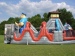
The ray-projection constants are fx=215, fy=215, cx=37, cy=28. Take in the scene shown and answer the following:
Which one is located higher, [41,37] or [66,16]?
[66,16]

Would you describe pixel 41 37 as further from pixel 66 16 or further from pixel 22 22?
pixel 66 16

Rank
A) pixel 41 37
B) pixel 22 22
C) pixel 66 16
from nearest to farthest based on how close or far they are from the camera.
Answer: pixel 41 37
pixel 22 22
pixel 66 16

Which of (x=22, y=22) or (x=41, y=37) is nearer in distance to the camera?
(x=41, y=37)

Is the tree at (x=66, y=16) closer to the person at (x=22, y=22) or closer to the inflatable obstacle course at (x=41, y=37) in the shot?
the person at (x=22, y=22)

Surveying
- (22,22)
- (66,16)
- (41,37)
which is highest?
(66,16)

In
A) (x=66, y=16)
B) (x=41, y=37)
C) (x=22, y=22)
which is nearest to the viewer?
(x=41, y=37)

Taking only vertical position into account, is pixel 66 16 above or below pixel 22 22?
above

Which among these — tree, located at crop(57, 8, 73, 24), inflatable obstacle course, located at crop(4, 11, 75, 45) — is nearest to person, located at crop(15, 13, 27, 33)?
inflatable obstacle course, located at crop(4, 11, 75, 45)

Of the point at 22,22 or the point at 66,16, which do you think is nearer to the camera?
the point at 22,22

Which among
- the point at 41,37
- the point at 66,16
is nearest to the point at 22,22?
the point at 41,37

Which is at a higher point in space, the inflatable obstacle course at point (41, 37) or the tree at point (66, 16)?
the tree at point (66, 16)

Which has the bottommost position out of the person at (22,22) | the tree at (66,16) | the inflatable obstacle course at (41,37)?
the inflatable obstacle course at (41,37)

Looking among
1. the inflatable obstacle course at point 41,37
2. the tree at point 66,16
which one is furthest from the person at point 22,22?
the tree at point 66,16

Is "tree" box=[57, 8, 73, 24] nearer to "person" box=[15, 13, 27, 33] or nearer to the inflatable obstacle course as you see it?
"person" box=[15, 13, 27, 33]
